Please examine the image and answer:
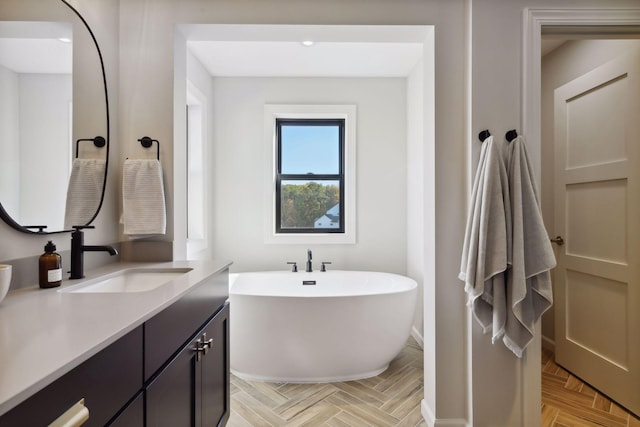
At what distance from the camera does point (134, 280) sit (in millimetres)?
1480

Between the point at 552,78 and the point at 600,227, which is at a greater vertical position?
the point at 552,78

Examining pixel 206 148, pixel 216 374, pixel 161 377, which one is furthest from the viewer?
pixel 206 148

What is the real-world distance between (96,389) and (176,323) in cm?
38

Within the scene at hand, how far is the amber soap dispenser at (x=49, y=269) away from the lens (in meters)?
1.15

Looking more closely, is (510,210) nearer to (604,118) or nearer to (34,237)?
(604,118)

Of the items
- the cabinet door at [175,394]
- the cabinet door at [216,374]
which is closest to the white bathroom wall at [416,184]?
the cabinet door at [216,374]

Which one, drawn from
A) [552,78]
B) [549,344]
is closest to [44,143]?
[552,78]

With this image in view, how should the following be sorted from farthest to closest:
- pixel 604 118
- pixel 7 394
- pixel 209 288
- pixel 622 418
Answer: pixel 604 118 < pixel 622 418 < pixel 209 288 < pixel 7 394

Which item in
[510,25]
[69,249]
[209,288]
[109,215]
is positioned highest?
[510,25]

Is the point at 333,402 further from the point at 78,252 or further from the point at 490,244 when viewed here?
the point at 78,252

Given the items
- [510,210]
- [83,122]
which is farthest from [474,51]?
[83,122]

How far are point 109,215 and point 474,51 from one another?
79.2 inches

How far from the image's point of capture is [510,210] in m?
1.56

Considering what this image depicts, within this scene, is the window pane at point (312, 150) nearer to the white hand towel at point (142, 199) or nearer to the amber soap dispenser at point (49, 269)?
the white hand towel at point (142, 199)
